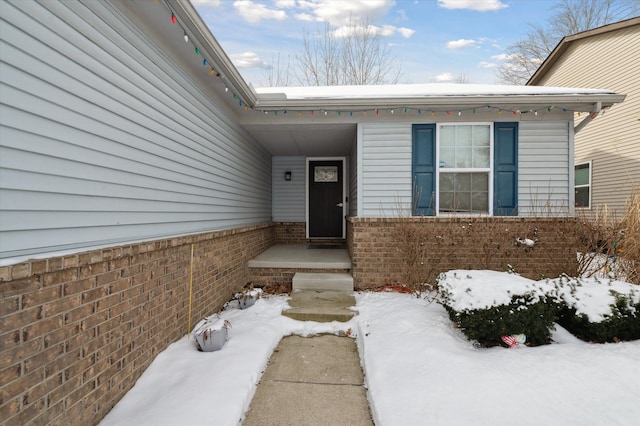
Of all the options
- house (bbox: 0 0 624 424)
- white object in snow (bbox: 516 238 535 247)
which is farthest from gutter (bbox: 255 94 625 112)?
white object in snow (bbox: 516 238 535 247)

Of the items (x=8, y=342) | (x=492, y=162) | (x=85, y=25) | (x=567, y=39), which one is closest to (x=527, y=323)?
(x=492, y=162)

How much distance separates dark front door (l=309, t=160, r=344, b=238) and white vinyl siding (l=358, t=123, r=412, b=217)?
284 centimetres

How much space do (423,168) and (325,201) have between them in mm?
3324

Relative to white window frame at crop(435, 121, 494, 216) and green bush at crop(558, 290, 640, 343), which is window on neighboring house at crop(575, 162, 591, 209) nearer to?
white window frame at crop(435, 121, 494, 216)

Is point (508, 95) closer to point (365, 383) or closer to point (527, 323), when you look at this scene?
point (527, 323)

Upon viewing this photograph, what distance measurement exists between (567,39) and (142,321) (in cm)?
1379

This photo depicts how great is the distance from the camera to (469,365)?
2.55m

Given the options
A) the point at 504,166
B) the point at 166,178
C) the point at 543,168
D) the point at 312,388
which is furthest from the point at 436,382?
the point at 543,168

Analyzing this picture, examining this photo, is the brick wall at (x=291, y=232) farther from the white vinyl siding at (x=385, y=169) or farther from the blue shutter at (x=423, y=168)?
the blue shutter at (x=423, y=168)

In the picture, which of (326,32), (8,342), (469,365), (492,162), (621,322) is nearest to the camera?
(8,342)

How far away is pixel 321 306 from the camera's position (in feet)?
13.8

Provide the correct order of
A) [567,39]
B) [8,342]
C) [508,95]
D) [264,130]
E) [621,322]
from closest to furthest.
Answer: [8,342] → [621,322] → [508,95] → [264,130] → [567,39]

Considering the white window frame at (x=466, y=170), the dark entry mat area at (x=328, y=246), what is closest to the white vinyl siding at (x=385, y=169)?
the white window frame at (x=466, y=170)

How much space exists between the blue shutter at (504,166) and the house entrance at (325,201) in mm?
3737
